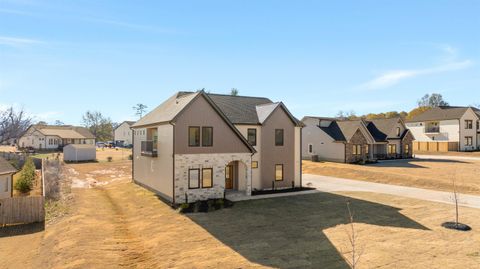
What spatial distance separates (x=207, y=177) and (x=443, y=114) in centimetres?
7036

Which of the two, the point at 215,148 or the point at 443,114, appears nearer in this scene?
the point at 215,148

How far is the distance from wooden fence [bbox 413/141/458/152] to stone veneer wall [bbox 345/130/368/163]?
28865 mm

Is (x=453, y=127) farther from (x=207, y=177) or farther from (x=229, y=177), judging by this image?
(x=207, y=177)

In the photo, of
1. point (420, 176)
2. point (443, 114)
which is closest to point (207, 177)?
point (420, 176)

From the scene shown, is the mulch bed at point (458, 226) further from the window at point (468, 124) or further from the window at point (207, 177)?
the window at point (468, 124)

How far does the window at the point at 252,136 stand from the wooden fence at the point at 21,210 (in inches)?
670

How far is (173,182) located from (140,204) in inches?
129

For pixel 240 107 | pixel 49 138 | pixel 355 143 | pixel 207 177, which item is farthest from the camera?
pixel 49 138

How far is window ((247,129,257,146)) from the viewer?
1143 inches

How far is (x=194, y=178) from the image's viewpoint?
23656mm

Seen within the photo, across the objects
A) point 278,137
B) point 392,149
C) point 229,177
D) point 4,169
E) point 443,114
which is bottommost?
point 229,177

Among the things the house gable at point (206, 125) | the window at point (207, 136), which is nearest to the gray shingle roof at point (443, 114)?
the house gable at point (206, 125)

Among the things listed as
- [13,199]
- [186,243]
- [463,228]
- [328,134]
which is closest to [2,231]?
[13,199]

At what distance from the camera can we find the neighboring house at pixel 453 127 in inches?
2675
